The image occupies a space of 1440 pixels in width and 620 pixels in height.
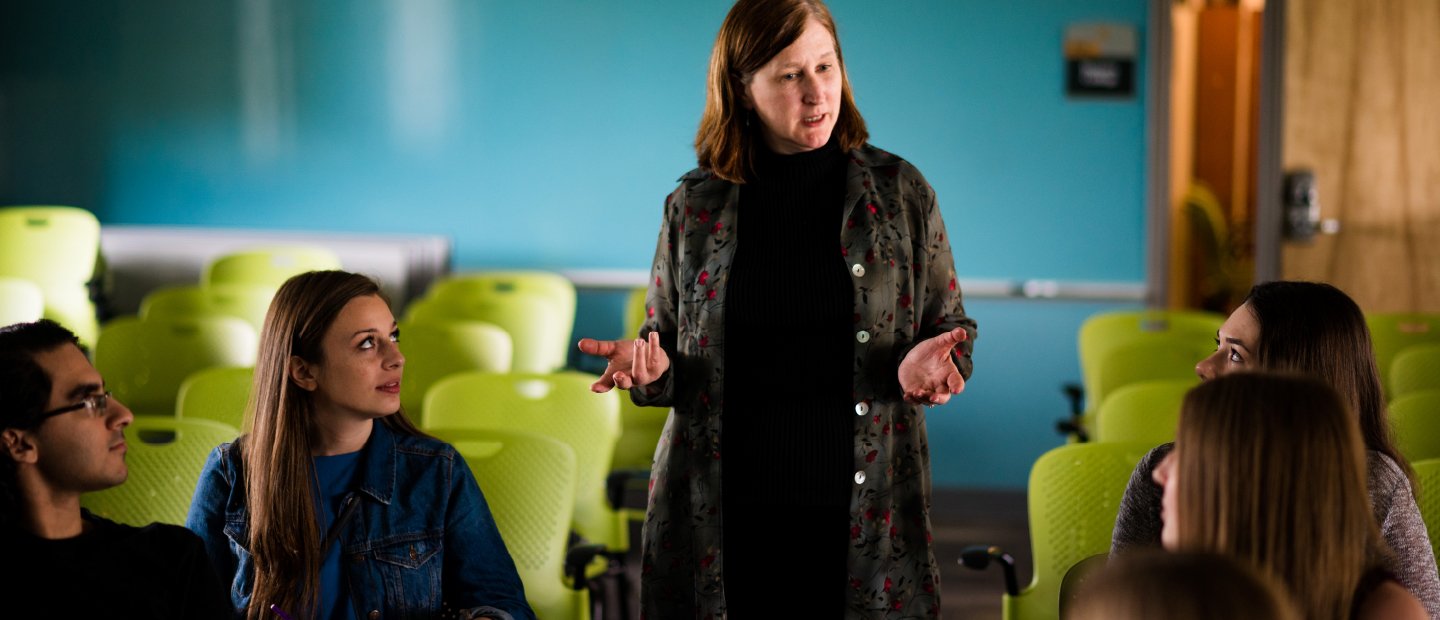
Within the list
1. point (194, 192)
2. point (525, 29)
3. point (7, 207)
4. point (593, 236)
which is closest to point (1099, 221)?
point (593, 236)

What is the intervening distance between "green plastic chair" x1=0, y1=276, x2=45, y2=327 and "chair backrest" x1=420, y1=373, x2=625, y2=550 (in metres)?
1.84

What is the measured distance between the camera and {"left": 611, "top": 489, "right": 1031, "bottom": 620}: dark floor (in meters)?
4.39

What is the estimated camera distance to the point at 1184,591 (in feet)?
3.53

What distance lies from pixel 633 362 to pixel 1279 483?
920 millimetres

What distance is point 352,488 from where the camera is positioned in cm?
222

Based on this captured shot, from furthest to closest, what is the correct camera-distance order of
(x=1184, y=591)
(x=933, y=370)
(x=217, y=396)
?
(x=217, y=396), (x=933, y=370), (x=1184, y=591)

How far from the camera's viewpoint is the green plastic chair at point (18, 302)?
4.70 m

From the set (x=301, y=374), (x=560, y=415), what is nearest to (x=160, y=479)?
(x=301, y=374)

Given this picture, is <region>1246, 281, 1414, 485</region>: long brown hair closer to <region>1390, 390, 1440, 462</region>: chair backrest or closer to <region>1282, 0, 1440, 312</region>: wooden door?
<region>1390, 390, 1440, 462</region>: chair backrest

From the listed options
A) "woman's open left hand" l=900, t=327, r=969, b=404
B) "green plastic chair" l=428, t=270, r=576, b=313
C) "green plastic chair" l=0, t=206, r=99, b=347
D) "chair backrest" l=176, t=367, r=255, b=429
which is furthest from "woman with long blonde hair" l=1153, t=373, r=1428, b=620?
"green plastic chair" l=0, t=206, r=99, b=347

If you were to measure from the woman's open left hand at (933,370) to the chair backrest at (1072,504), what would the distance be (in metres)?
0.96

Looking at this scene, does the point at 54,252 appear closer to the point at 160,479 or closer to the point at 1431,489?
the point at 160,479

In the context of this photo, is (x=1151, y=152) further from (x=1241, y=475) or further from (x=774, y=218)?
(x=1241, y=475)

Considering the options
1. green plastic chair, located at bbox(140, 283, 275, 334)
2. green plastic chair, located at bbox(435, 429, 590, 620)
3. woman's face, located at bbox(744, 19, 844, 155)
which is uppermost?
woman's face, located at bbox(744, 19, 844, 155)
